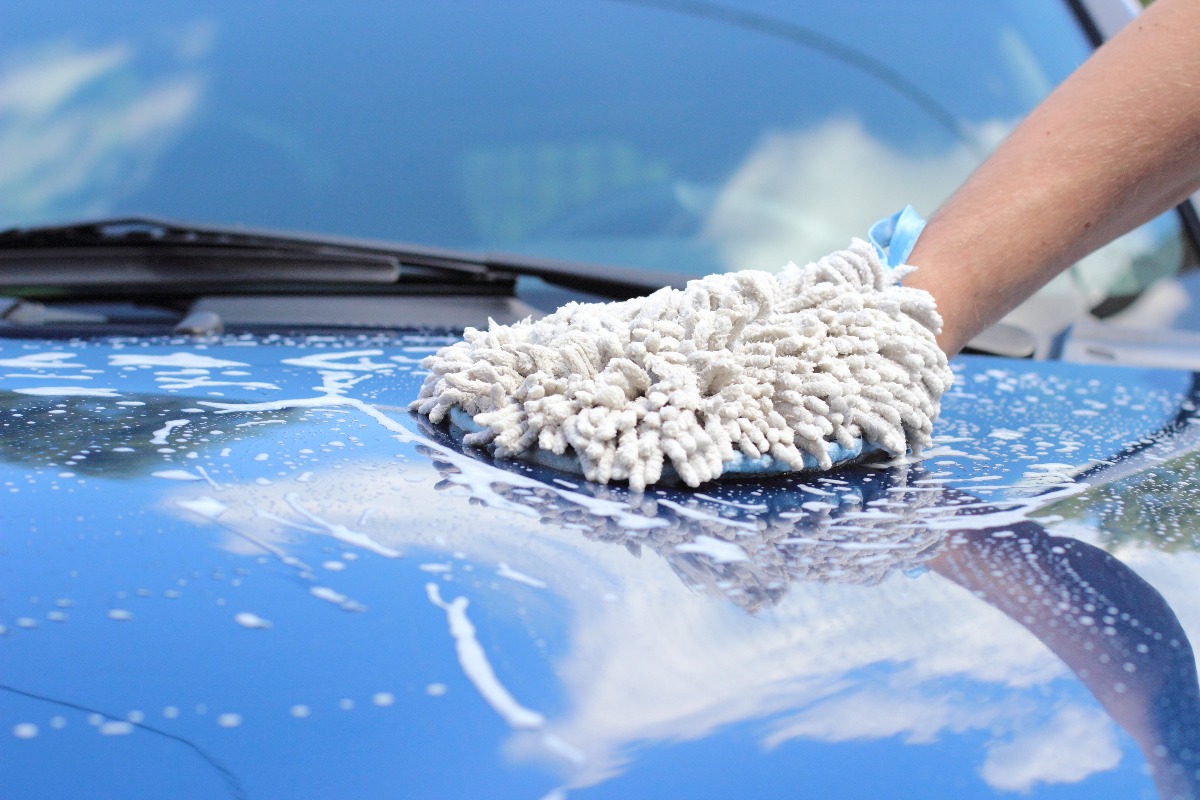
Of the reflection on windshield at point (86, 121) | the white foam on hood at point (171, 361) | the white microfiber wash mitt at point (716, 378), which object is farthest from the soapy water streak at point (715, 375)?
the reflection on windshield at point (86, 121)

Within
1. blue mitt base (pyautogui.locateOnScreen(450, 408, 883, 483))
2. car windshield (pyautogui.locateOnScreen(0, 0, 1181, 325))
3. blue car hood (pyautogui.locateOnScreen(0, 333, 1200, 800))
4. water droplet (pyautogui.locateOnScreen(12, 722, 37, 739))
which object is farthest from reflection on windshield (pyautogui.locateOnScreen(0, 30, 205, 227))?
water droplet (pyautogui.locateOnScreen(12, 722, 37, 739))

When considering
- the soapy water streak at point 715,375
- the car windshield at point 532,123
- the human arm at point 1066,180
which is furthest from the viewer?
the car windshield at point 532,123

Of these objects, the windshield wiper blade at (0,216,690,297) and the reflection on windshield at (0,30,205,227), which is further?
the reflection on windshield at (0,30,205,227)

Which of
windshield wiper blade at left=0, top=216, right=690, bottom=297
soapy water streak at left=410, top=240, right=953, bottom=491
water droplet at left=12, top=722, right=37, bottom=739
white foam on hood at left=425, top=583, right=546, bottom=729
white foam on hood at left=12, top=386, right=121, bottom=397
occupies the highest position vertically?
windshield wiper blade at left=0, top=216, right=690, bottom=297

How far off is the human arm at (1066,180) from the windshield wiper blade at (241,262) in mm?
571

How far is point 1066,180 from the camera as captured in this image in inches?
34.9

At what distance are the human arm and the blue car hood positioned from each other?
0.51 ft

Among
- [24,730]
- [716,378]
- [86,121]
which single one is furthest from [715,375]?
[86,121]

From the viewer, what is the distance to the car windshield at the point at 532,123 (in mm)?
1632

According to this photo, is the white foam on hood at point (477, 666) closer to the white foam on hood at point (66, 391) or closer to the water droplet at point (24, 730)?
the water droplet at point (24, 730)

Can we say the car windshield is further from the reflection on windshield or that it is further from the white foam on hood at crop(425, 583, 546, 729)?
the white foam on hood at crop(425, 583, 546, 729)

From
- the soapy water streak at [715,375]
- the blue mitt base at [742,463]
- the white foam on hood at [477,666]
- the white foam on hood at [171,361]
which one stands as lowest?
the white foam on hood at [477,666]

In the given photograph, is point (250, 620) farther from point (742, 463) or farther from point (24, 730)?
point (742, 463)

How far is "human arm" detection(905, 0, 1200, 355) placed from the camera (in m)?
0.87
